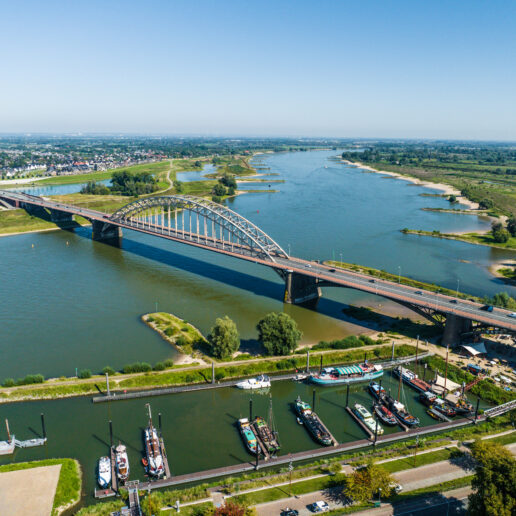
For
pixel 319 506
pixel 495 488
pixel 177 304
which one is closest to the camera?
pixel 495 488

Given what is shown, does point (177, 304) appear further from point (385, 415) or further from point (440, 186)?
point (440, 186)

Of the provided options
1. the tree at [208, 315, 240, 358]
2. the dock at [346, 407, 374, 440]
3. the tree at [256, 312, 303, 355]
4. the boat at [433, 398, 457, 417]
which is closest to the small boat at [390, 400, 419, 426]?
the boat at [433, 398, 457, 417]

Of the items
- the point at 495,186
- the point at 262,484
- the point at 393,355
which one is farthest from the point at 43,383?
the point at 495,186

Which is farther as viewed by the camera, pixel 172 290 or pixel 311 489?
pixel 172 290

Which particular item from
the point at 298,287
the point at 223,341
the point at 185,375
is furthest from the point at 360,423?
the point at 298,287

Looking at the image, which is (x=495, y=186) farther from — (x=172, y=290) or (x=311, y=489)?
(x=311, y=489)

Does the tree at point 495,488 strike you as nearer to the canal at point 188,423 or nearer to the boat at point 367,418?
the boat at point 367,418

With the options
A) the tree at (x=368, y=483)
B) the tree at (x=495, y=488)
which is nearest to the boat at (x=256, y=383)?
the tree at (x=368, y=483)
